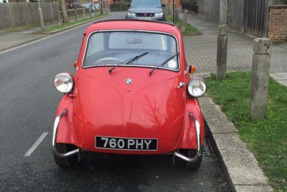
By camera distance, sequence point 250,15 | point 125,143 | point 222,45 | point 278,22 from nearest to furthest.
Result: point 125,143 < point 222,45 < point 278,22 < point 250,15

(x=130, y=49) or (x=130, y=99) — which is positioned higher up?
(x=130, y=49)

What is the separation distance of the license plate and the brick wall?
10.5 meters

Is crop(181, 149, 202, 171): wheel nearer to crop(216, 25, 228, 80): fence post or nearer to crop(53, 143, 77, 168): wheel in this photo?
crop(53, 143, 77, 168): wheel

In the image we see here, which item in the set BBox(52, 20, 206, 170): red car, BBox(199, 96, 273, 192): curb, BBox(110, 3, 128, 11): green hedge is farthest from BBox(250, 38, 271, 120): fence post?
BBox(110, 3, 128, 11): green hedge

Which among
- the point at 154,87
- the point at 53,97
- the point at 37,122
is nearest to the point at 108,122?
the point at 154,87

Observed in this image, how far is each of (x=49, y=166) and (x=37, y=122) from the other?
5.79 feet

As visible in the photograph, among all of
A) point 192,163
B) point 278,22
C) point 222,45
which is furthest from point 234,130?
point 278,22

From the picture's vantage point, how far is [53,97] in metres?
7.34

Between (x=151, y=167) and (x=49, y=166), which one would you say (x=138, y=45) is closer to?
(x=151, y=167)

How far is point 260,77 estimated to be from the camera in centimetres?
480

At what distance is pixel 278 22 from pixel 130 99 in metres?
10.3

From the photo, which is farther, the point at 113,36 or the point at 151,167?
the point at 113,36

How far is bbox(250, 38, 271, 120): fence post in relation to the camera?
4.72 meters

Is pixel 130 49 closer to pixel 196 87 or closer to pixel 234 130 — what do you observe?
pixel 196 87
